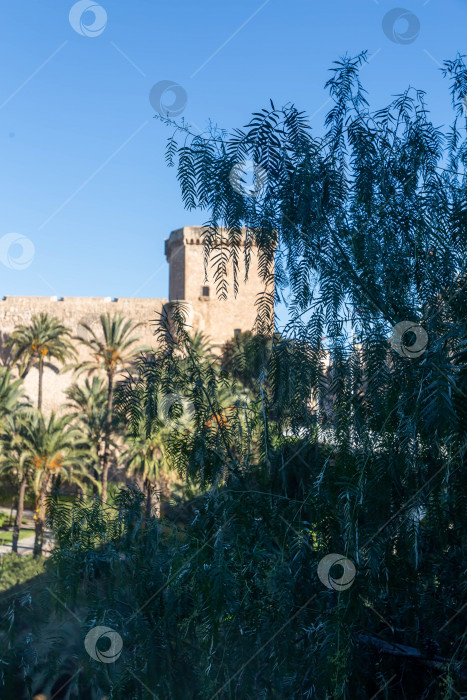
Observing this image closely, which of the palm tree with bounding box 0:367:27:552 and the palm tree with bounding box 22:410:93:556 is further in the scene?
the palm tree with bounding box 0:367:27:552

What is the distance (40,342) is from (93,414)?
18.2ft

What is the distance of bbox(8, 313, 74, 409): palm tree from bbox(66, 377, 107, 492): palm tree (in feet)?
7.67

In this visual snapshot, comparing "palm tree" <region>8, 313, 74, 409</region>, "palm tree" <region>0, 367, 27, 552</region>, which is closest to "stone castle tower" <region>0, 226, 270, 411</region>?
"palm tree" <region>8, 313, 74, 409</region>

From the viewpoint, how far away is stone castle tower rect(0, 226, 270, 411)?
2853 cm

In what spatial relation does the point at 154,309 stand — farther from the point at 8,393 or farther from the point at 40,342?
the point at 8,393

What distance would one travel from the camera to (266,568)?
4.17 metres

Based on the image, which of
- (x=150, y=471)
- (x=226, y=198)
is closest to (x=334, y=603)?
(x=226, y=198)

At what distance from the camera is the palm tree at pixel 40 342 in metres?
26.0

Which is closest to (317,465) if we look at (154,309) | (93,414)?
(93,414)

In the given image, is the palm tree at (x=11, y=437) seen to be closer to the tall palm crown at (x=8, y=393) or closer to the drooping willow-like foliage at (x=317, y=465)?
the tall palm crown at (x=8, y=393)

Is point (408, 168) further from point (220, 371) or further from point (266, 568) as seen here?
point (266, 568)

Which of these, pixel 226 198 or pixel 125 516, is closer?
pixel 226 198

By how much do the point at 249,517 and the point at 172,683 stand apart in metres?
1.13

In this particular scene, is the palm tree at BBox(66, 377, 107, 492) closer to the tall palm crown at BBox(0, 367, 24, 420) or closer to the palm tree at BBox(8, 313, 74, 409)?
the tall palm crown at BBox(0, 367, 24, 420)
